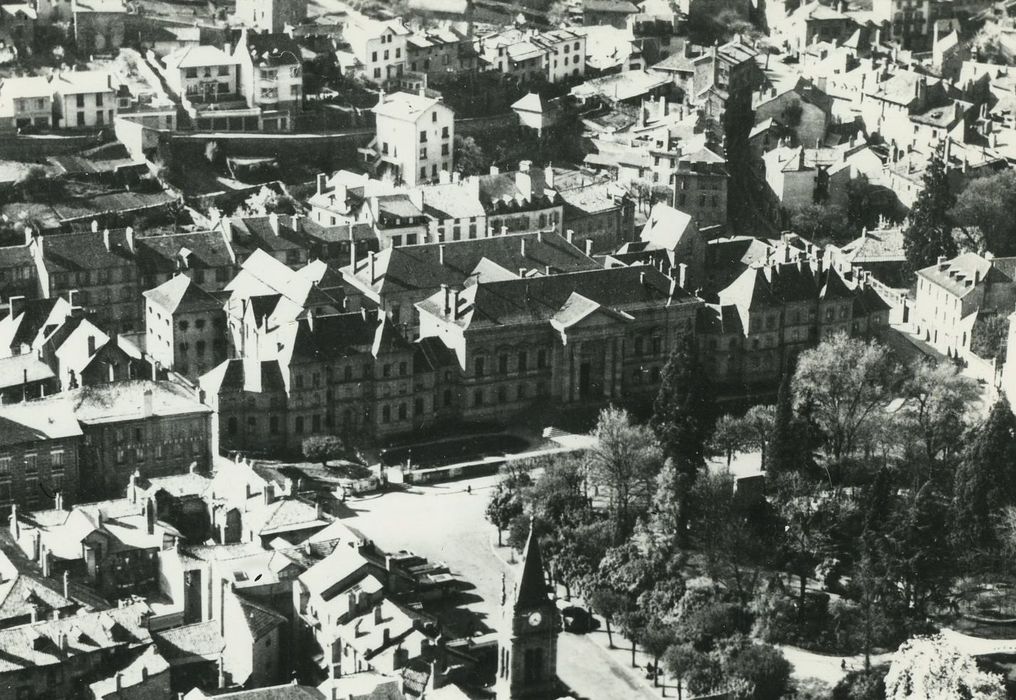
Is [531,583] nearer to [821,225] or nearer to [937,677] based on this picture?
[937,677]

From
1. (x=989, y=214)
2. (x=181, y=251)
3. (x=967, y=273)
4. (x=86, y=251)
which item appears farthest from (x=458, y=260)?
(x=989, y=214)

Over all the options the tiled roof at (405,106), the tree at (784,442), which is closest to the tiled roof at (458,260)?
the tiled roof at (405,106)

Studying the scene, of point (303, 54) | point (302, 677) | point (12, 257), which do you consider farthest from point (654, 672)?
point (303, 54)

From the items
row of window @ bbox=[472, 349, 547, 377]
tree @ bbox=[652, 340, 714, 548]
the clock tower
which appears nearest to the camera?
the clock tower

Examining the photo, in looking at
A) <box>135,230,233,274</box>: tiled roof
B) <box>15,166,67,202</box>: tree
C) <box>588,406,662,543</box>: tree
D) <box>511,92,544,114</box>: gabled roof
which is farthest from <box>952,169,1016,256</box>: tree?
<box>15,166,67,202</box>: tree

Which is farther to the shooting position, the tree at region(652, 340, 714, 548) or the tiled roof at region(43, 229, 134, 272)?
the tiled roof at region(43, 229, 134, 272)

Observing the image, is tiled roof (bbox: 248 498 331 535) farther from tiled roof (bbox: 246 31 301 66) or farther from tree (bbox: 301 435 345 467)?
tiled roof (bbox: 246 31 301 66)

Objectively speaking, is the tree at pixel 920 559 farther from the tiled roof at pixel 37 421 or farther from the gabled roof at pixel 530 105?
the gabled roof at pixel 530 105

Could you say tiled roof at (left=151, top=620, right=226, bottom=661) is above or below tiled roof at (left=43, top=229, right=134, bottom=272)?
below
